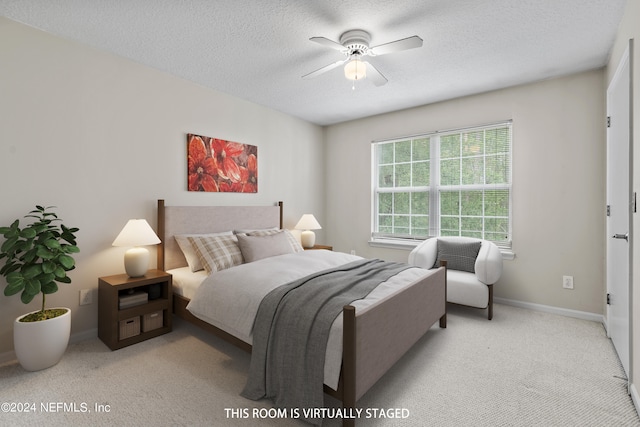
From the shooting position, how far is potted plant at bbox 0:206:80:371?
2.09 metres

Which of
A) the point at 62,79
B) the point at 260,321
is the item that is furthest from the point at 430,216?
the point at 62,79

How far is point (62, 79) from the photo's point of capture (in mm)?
2535

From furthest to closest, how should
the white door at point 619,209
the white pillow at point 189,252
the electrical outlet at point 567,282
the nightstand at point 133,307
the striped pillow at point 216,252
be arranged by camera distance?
the electrical outlet at point 567,282 → the white pillow at point 189,252 → the striped pillow at point 216,252 → the nightstand at point 133,307 → the white door at point 619,209

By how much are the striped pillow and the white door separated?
119 inches

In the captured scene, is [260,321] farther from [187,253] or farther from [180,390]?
[187,253]

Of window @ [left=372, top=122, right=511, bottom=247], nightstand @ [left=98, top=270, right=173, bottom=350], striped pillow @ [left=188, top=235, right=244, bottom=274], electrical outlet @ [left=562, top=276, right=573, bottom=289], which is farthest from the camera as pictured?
window @ [left=372, top=122, right=511, bottom=247]

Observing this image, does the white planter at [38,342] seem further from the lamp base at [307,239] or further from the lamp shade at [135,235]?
the lamp base at [307,239]

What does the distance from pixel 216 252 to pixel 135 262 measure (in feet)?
2.23

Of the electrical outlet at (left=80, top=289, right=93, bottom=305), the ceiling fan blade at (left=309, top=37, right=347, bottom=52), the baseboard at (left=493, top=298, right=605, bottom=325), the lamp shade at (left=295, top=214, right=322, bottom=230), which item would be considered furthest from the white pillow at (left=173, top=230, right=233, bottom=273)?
the baseboard at (left=493, top=298, right=605, bottom=325)

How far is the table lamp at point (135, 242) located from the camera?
2.62 meters

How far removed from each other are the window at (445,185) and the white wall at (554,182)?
16cm

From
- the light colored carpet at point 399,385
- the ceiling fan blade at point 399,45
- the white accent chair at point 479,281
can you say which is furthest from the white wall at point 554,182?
the ceiling fan blade at point 399,45

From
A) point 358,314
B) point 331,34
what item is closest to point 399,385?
point 358,314

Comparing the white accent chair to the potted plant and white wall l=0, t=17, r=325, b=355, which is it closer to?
white wall l=0, t=17, r=325, b=355
